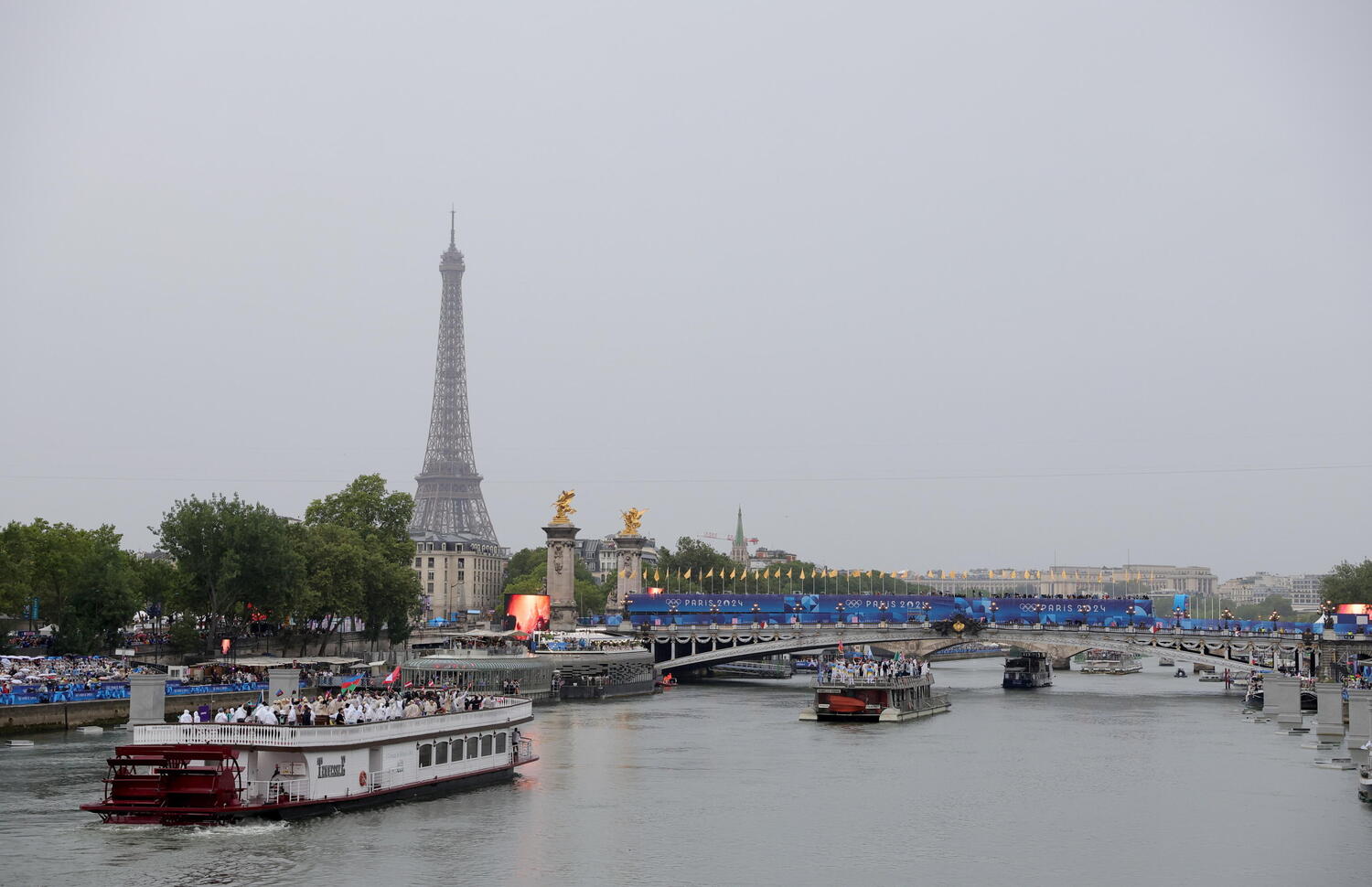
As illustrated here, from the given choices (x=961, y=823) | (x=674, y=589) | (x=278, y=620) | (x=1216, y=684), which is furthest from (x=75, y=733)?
(x=674, y=589)

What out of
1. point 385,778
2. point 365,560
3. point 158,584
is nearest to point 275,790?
point 385,778

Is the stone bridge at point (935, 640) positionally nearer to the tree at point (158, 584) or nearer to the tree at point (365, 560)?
the tree at point (365, 560)

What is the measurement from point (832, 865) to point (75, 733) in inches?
1543

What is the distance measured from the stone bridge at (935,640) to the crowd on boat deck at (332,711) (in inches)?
2694

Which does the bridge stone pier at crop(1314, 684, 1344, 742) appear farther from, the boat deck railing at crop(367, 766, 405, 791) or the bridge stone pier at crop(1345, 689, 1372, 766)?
the boat deck railing at crop(367, 766, 405, 791)

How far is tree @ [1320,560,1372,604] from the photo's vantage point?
160750 mm

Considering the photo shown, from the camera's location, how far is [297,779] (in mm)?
47625

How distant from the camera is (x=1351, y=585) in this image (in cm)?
16638

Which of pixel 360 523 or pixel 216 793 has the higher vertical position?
pixel 360 523

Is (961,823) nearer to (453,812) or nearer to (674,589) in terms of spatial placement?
(453,812)

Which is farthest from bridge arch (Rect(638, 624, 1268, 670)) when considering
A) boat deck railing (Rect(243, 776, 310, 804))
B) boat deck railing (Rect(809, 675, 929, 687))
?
boat deck railing (Rect(243, 776, 310, 804))

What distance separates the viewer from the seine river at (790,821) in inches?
1681

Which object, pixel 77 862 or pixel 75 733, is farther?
pixel 75 733

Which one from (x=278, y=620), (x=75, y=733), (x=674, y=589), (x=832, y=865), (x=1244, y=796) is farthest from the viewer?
(x=674, y=589)
